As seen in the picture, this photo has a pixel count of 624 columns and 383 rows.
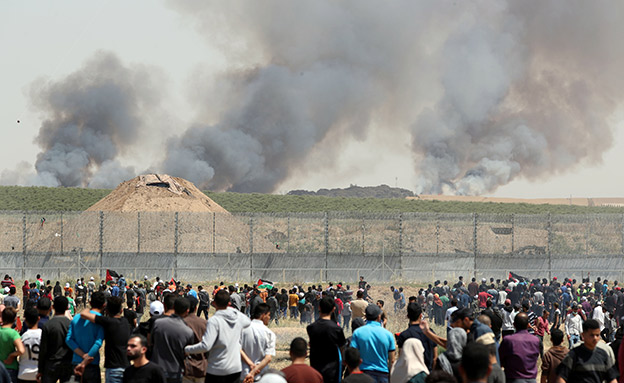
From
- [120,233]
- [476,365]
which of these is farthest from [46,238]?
[476,365]

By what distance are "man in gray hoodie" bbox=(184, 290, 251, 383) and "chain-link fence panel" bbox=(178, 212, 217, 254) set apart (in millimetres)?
39497

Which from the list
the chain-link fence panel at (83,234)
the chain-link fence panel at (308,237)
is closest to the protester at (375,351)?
the chain-link fence panel at (83,234)

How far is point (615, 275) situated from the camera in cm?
3759

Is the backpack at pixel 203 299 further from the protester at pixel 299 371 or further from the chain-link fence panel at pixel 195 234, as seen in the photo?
the chain-link fence panel at pixel 195 234

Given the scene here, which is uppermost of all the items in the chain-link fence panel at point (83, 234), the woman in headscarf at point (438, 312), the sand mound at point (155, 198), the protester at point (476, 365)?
the sand mound at point (155, 198)

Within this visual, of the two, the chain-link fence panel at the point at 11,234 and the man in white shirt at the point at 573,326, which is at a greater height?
the chain-link fence panel at the point at 11,234

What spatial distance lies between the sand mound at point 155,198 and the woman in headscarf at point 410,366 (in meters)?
48.1

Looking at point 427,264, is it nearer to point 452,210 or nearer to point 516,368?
point 516,368

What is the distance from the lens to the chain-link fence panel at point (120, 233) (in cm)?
4819

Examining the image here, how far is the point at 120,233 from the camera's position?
4934 cm

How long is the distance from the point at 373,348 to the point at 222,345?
5.87 ft

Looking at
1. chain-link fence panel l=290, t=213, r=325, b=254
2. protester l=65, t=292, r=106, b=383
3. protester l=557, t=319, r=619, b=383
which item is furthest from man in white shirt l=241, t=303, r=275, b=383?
chain-link fence panel l=290, t=213, r=325, b=254

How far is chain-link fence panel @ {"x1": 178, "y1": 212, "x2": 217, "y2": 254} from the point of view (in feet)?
160

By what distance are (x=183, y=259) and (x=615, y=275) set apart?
22.0 meters
